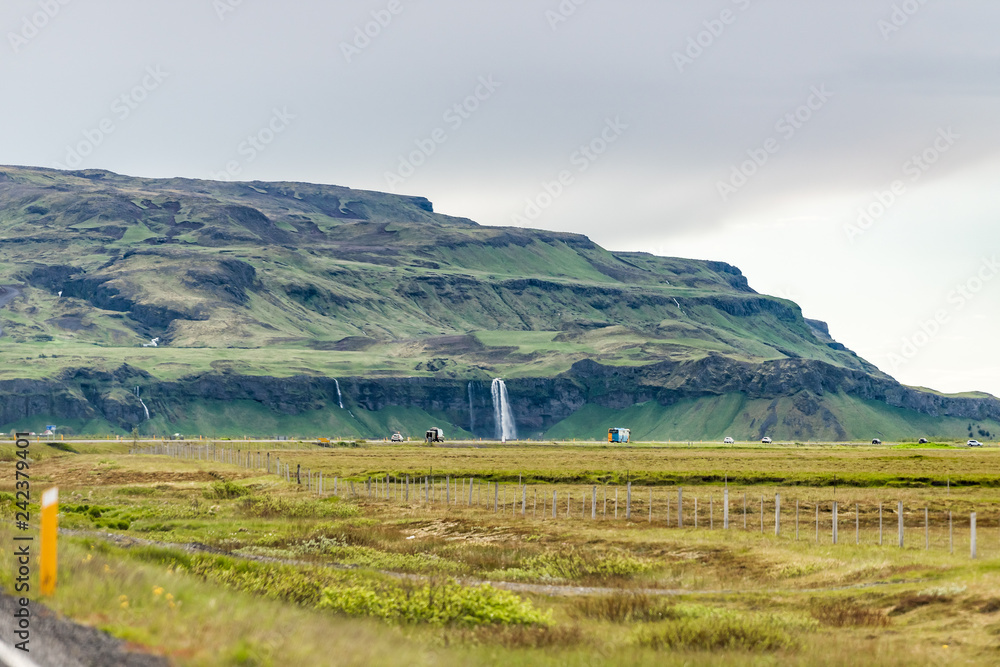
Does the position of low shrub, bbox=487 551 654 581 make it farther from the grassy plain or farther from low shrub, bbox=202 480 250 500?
low shrub, bbox=202 480 250 500

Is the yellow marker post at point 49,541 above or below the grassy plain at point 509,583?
above

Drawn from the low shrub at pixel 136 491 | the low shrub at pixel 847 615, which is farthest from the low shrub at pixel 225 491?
the low shrub at pixel 847 615

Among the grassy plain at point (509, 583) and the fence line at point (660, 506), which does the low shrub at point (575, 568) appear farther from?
the fence line at point (660, 506)

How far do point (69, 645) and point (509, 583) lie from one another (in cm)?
1943

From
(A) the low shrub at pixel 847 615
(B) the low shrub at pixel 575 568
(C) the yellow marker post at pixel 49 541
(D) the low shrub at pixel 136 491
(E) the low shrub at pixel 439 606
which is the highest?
(C) the yellow marker post at pixel 49 541

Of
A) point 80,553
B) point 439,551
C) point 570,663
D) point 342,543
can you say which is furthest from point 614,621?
point 342,543

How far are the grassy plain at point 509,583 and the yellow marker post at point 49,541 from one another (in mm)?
393

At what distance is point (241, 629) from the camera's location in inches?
665

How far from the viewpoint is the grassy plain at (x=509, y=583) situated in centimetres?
1891

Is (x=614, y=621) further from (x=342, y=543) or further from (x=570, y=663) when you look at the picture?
(x=342, y=543)

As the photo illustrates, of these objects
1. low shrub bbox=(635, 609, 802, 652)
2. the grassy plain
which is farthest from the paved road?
low shrub bbox=(635, 609, 802, 652)

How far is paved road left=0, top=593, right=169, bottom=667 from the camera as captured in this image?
13.4m

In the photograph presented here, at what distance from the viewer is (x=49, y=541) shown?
17.0 meters

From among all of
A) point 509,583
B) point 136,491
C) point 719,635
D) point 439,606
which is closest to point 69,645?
point 439,606
